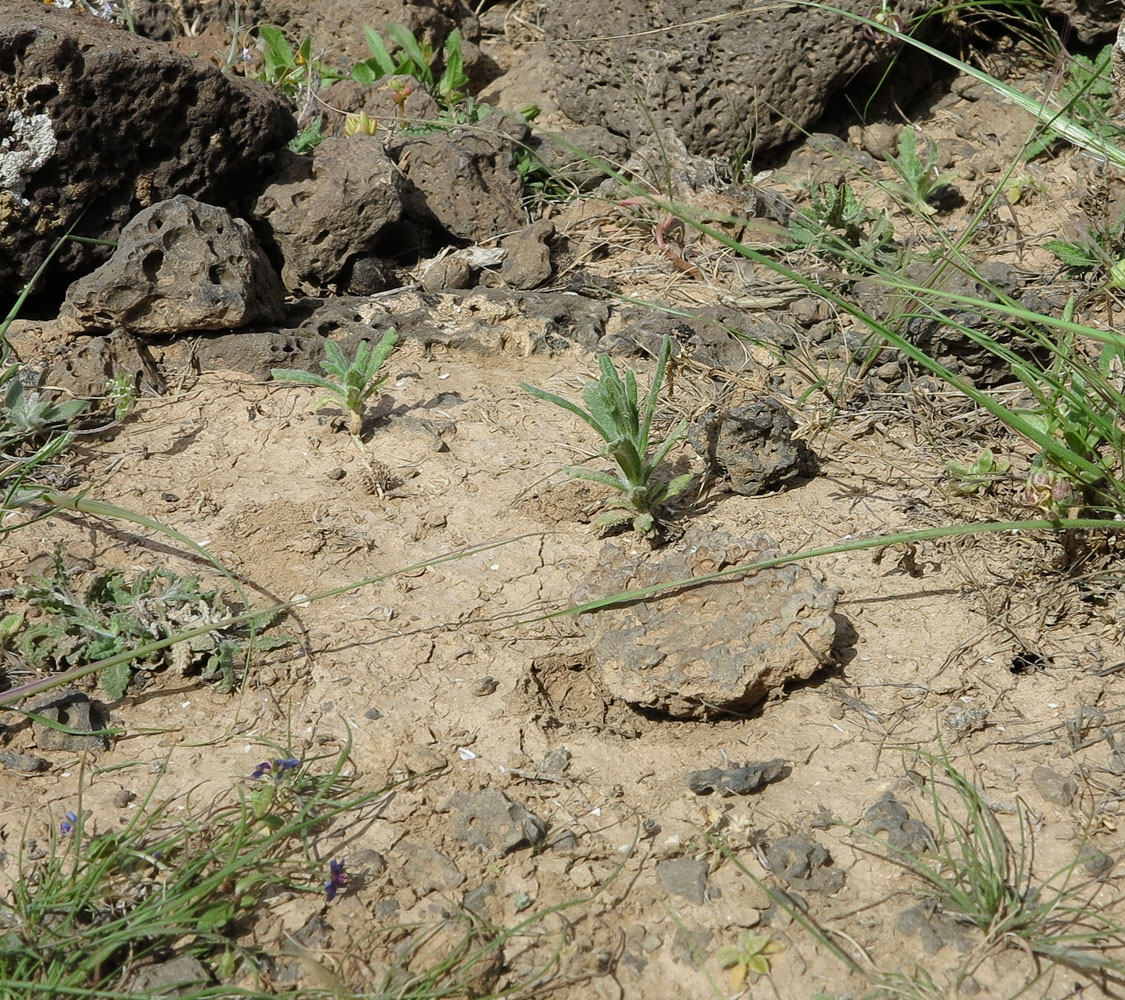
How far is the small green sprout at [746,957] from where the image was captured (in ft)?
6.32

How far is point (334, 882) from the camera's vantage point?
2033 millimetres

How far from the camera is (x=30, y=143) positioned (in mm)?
3572

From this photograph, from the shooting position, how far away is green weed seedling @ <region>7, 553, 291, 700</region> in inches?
98.8

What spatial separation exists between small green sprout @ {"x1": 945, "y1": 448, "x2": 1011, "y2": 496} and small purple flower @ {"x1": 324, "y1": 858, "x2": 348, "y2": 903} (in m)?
1.78

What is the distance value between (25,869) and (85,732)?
314 mm

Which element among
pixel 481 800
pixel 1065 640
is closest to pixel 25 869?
pixel 481 800

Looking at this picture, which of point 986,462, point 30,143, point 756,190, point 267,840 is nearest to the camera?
point 267,840

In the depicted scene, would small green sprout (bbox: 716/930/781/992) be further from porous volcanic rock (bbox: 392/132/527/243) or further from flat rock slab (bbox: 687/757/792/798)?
porous volcanic rock (bbox: 392/132/527/243)

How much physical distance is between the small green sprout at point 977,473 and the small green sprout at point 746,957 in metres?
1.34

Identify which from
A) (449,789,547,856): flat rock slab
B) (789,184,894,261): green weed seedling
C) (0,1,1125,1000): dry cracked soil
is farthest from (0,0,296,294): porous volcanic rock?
(449,789,547,856): flat rock slab

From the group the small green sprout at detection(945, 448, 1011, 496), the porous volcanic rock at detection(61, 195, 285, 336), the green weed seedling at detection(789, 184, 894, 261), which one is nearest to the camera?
the small green sprout at detection(945, 448, 1011, 496)

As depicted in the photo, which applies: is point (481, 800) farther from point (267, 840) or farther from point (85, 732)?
point (85, 732)

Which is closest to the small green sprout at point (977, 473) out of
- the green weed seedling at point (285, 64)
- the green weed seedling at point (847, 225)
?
the green weed seedling at point (847, 225)

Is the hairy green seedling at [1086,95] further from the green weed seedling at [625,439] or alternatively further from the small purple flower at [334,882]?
the small purple flower at [334,882]
